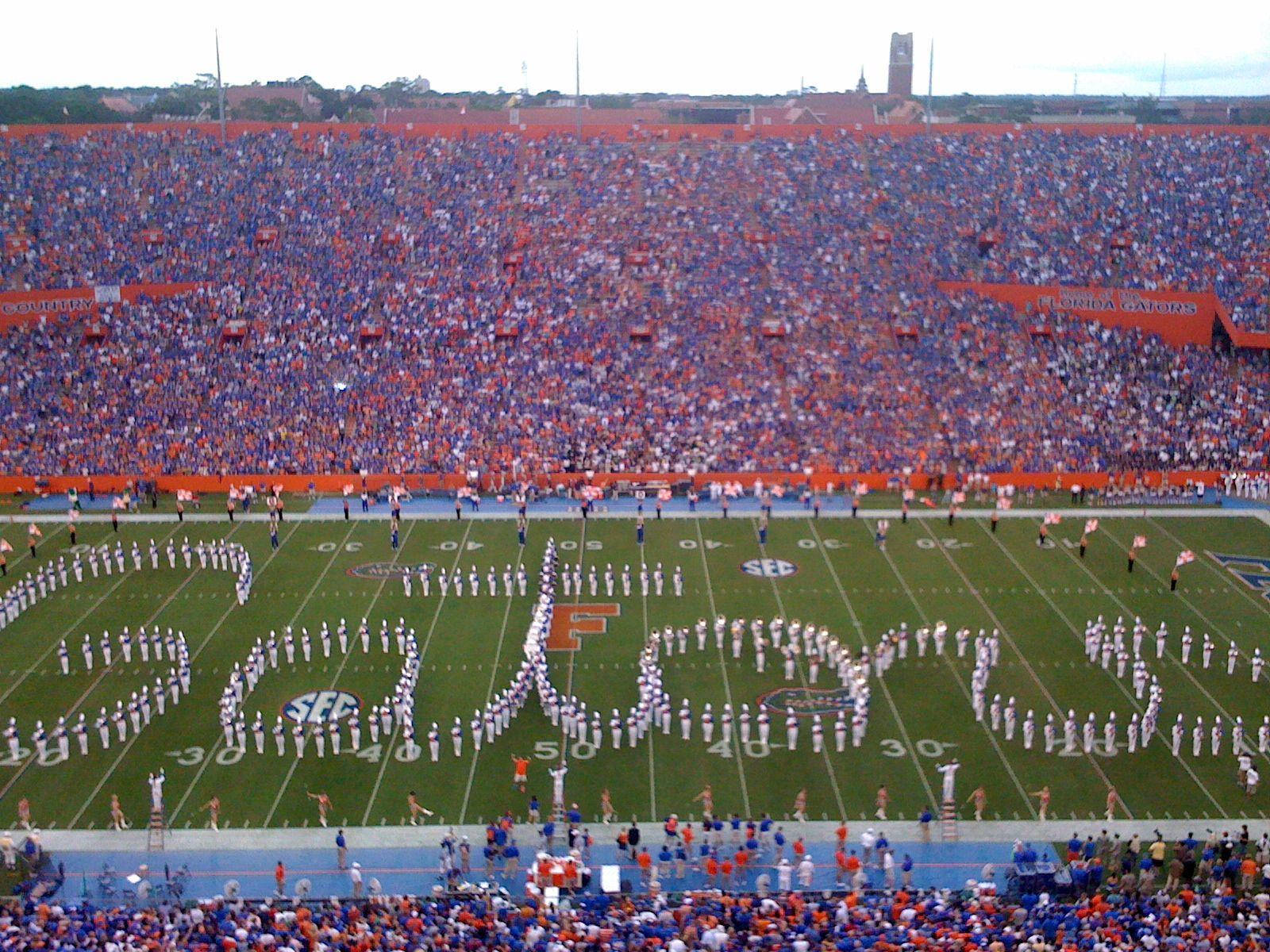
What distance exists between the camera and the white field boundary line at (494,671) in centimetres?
1909

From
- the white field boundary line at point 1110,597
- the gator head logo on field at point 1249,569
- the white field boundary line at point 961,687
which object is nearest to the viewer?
the white field boundary line at point 961,687

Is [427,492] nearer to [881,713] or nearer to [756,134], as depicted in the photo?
[881,713]

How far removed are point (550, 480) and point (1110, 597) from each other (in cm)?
1373

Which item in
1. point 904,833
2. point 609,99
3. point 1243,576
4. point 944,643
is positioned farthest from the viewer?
point 609,99

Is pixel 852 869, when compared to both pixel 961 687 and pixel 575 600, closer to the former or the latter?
pixel 961 687

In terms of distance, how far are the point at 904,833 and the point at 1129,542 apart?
1451 centimetres

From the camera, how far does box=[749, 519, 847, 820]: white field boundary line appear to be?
19062 millimetres

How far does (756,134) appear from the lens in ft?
161

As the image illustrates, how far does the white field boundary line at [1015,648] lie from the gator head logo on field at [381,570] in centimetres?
1076

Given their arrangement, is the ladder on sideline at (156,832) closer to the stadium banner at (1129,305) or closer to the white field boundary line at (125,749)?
the white field boundary line at (125,749)

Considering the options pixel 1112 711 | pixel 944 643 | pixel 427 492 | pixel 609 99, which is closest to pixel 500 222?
pixel 427 492

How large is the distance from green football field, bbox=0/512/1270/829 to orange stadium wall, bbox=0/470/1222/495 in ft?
9.22

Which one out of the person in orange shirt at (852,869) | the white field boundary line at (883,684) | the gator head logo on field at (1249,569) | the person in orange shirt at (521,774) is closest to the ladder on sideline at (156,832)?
the person in orange shirt at (521,774)

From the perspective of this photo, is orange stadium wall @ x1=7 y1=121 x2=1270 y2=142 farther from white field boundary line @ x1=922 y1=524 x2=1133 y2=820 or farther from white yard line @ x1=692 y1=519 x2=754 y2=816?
white field boundary line @ x1=922 y1=524 x2=1133 y2=820
